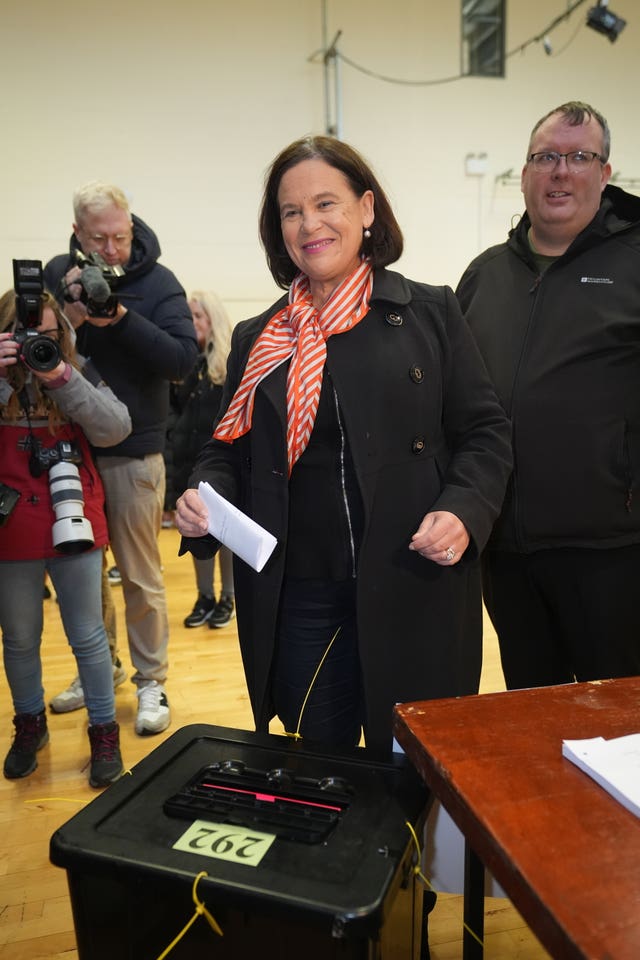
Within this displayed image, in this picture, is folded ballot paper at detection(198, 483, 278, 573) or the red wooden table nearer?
the red wooden table

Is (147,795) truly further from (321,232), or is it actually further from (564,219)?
(564,219)

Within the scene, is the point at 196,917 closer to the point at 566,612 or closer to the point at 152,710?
the point at 566,612

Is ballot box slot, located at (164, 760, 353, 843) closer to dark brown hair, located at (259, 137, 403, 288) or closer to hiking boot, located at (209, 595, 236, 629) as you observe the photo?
dark brown hair, located at (259, 137, 403, 288)

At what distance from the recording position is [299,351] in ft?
4.48

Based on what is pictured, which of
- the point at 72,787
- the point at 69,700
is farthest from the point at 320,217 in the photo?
the point at 69,700

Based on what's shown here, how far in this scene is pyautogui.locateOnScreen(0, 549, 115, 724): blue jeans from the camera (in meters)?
2.04

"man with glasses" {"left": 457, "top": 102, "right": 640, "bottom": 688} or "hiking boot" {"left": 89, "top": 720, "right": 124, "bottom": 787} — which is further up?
"man with glasses" {"left": 457, "top": 102, "right": 640, "bottom": 688}

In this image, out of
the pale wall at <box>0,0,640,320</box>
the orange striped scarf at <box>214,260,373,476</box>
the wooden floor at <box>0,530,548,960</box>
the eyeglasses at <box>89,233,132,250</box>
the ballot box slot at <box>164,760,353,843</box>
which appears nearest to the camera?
the ballot box slot at <box>164,760,353,843</box>

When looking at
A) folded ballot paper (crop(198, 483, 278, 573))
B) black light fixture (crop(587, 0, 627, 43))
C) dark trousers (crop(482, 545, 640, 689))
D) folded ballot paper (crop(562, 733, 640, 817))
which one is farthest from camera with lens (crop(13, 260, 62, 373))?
black light fixture (crop(587, 0, 627, 43))

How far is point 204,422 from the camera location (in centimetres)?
355

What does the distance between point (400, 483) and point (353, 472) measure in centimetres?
9

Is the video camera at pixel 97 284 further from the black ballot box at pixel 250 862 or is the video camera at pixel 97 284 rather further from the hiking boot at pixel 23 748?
the black ballot box at pixel 250 862

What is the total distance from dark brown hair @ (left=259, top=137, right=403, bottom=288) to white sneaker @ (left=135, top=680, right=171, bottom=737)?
1534mm

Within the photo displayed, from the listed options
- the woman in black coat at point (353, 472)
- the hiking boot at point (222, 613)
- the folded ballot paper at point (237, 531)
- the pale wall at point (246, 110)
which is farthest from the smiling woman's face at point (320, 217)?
the pale wall at point (246, 110)
